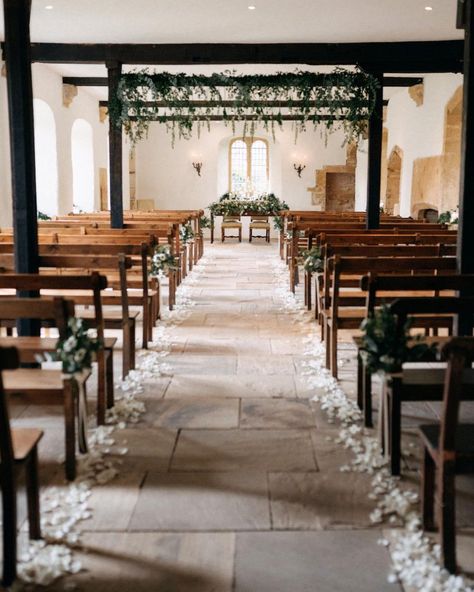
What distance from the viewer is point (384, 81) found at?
43.2 feet

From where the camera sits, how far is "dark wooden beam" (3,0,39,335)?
184 inches

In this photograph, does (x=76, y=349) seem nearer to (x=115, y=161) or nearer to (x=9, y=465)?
(x=9, y=465)

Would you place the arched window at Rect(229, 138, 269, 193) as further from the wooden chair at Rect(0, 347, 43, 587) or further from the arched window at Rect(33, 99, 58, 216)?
the wooden chair at Rect(0, 347, 43, 587)

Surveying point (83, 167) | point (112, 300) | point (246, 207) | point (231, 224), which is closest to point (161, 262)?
point (112, 300)

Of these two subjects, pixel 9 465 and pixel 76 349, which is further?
pixel 76 349

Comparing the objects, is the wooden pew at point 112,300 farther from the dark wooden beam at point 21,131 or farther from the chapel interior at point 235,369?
the dark wooden beam at point 21,131

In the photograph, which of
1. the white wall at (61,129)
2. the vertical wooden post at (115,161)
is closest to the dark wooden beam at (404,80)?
the vertical wooden post at (115,161)

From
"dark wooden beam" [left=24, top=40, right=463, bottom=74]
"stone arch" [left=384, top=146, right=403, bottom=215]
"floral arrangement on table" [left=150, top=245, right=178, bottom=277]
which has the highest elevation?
"dark wooden beam" [left=24, top=40, right=463, bottom=74]

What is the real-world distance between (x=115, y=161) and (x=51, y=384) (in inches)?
298

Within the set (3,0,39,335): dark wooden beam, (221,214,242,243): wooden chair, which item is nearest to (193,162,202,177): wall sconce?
(221,214,242,243): wooden chair

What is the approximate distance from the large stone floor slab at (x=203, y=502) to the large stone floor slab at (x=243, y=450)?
116 mm

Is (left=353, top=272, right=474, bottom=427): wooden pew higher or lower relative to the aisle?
higher

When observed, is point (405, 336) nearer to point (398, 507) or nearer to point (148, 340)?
point (398, 507)

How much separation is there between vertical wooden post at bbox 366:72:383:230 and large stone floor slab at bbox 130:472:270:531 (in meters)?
7.16
